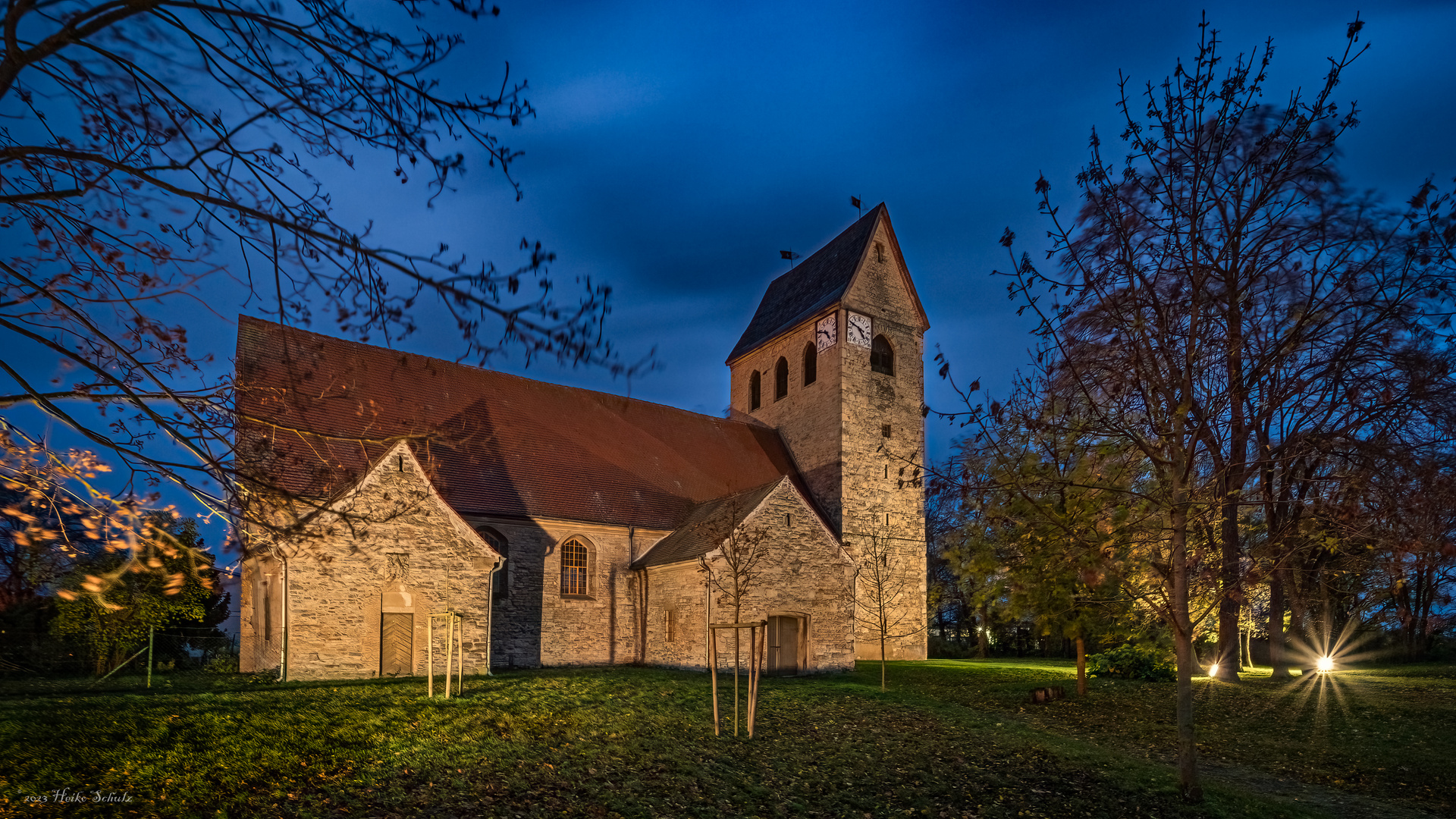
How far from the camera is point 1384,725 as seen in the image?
14.9m

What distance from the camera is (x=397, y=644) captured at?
18.4 metres

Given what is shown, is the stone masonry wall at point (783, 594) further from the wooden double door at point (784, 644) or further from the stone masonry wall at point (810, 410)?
the stone masonry wall at point (810, 410)

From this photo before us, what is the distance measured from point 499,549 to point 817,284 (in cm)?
1732

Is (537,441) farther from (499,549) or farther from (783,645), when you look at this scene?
(783,645)

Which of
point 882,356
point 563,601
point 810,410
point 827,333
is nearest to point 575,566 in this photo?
point 563,601

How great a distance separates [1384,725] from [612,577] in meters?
17.9

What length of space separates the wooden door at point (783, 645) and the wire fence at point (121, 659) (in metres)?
12.1

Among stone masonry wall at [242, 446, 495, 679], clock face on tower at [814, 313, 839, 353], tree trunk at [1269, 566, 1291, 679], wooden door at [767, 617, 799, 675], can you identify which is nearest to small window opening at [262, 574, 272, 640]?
stone masonry wall at [242, 446, 495, 679]

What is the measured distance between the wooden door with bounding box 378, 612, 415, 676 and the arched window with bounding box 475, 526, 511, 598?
3.84 metres

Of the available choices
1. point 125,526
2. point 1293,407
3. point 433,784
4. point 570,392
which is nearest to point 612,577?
point 570,392

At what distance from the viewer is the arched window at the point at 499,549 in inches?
879

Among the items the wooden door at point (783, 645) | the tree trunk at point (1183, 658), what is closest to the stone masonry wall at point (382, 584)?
the wooden door at point (783, 645)

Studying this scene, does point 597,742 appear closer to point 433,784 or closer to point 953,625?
point 433,784

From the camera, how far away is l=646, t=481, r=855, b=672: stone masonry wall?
21.9 meters
